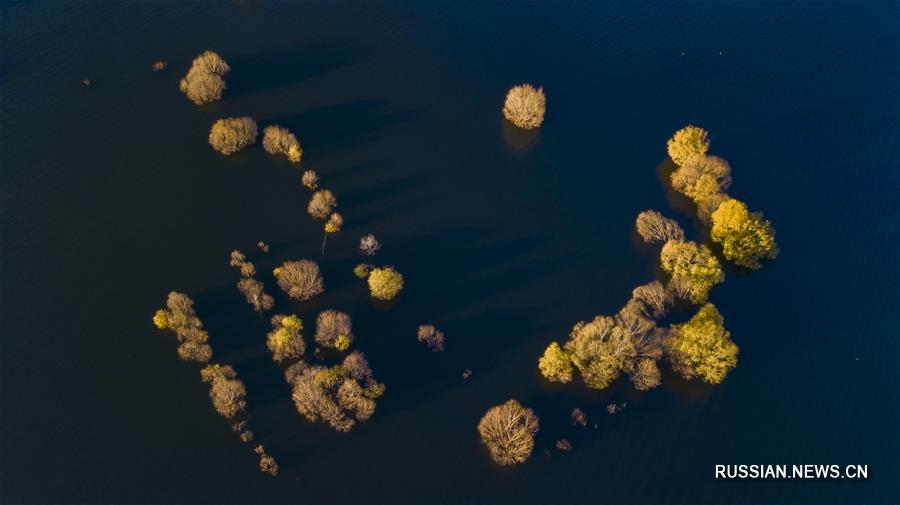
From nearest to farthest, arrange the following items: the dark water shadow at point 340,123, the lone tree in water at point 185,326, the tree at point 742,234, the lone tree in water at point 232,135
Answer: the lone tree in water at point 185,326, the tree at point 742,234, the lone tree in water at point 232,135, the dark water shadow at point 340,123

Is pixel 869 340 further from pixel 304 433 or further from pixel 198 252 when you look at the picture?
pixel 198 252

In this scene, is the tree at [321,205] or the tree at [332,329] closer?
the tree at [332,329]

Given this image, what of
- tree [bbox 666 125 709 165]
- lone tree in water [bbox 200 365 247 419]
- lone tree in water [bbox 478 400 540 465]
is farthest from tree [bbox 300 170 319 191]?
tree [bbox 666 125 709 165]

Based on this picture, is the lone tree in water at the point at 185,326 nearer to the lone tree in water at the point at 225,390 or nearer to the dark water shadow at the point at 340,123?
the lone tree in water at the point at 225,390

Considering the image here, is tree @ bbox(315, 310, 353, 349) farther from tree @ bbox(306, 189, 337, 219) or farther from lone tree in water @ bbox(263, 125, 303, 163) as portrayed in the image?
lone tree in water @ bbox(263, 125, 303, 163)

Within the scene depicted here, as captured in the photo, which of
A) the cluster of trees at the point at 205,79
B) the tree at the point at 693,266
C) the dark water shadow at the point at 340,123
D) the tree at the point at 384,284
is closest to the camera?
the tree at the point at 384,284

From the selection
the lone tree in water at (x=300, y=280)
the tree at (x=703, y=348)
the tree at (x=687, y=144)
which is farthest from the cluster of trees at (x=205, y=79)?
the tree at (x=703, y=348)

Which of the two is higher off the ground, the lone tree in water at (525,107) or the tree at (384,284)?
the lone tree in water at (525,107)

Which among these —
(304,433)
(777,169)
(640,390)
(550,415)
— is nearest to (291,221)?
(304,433)
